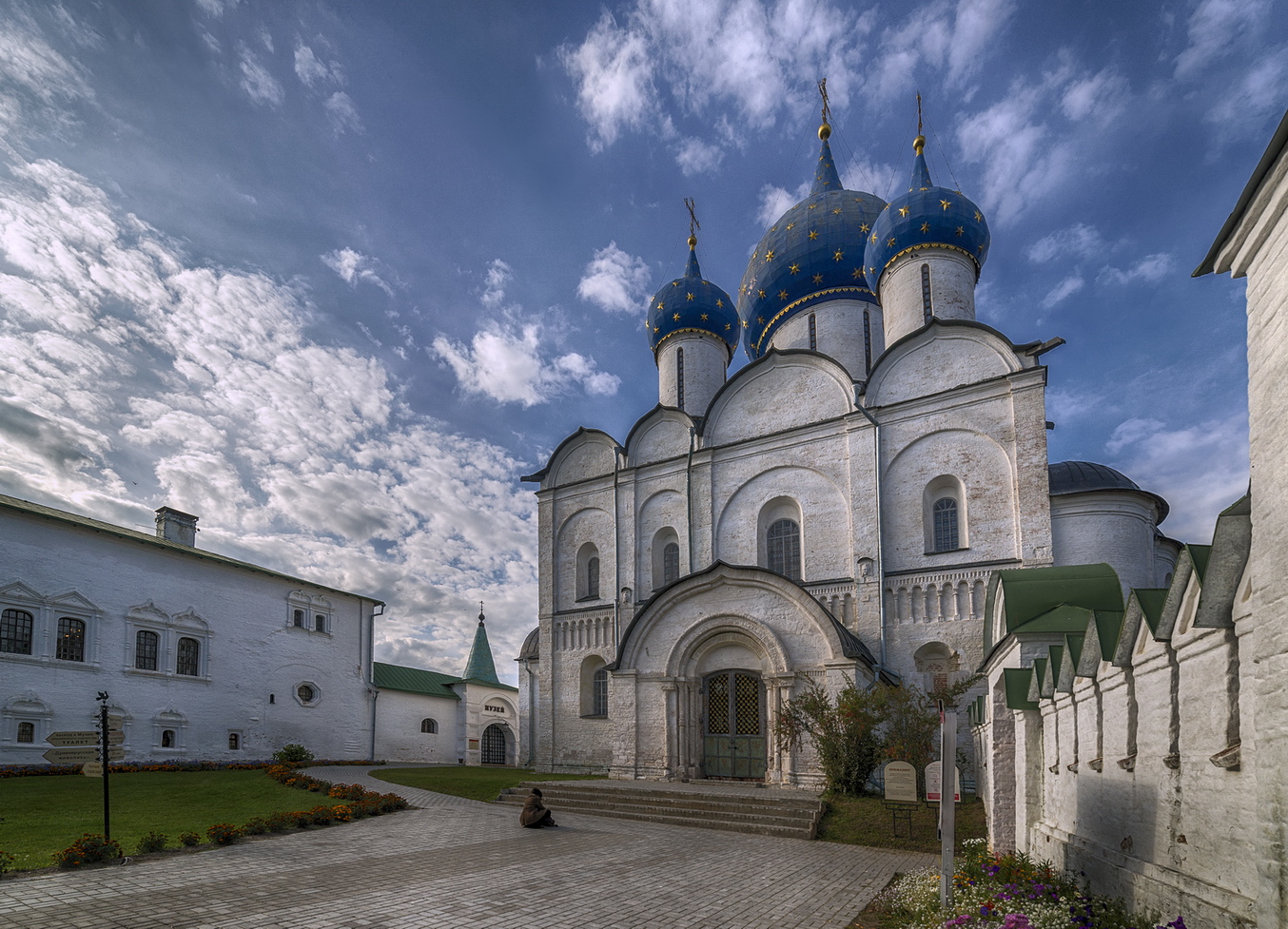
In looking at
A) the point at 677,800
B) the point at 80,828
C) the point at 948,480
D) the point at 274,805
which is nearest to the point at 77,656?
the point at 274,805

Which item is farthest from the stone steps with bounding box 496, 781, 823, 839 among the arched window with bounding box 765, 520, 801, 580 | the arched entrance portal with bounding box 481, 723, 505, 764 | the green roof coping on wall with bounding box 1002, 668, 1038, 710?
the arched entrance portal with bounding box 481, 723, 505, 764

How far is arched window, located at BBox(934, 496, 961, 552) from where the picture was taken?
1750 centimetres

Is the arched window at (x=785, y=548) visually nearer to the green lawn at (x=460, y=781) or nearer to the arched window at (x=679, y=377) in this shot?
the arched window at (x=679, y=377)

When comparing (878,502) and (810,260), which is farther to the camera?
(810,260)

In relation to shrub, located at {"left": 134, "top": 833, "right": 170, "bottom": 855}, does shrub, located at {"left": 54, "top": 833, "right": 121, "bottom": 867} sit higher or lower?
higher

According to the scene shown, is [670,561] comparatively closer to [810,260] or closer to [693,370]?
[693,370]

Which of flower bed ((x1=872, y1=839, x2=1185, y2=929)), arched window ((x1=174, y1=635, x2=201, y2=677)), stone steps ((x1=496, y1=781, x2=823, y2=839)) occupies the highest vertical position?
arched window ((x1=174, y1=635, x2=201, y2=677))

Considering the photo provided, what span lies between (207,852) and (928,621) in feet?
44.9

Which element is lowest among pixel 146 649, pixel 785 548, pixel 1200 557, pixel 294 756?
pixel 294 756

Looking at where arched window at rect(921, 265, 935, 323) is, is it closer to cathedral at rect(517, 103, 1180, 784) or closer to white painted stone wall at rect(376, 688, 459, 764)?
cathedral at rect(517, 103, 1180, 784)

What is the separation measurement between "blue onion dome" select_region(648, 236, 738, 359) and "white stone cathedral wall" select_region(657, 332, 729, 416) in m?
0.25

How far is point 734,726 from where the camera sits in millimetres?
17734

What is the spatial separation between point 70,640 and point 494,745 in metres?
17.3

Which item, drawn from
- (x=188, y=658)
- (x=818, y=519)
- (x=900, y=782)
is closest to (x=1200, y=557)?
(x=900, y=782)
